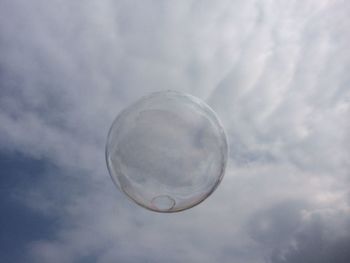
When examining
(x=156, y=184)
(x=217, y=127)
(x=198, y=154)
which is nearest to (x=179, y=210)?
(x=156, y=184)

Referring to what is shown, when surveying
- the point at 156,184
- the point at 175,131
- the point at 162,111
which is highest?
the point at 162,111

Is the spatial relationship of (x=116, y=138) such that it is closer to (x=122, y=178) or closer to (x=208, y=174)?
(x=122, y=178)

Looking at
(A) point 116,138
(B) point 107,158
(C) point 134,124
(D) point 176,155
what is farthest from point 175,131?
(B) point 107,158

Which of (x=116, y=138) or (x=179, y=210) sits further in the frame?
(x=179, y=210)

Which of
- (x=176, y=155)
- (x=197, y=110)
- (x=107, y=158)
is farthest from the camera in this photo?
(x=107, y=158)

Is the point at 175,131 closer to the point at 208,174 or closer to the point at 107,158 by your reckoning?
the point at 208,174

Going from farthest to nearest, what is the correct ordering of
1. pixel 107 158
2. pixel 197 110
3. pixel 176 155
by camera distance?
1. pixel 107 158
2. pixel 197 110
3. pixel 176 155

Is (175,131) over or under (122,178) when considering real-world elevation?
over
